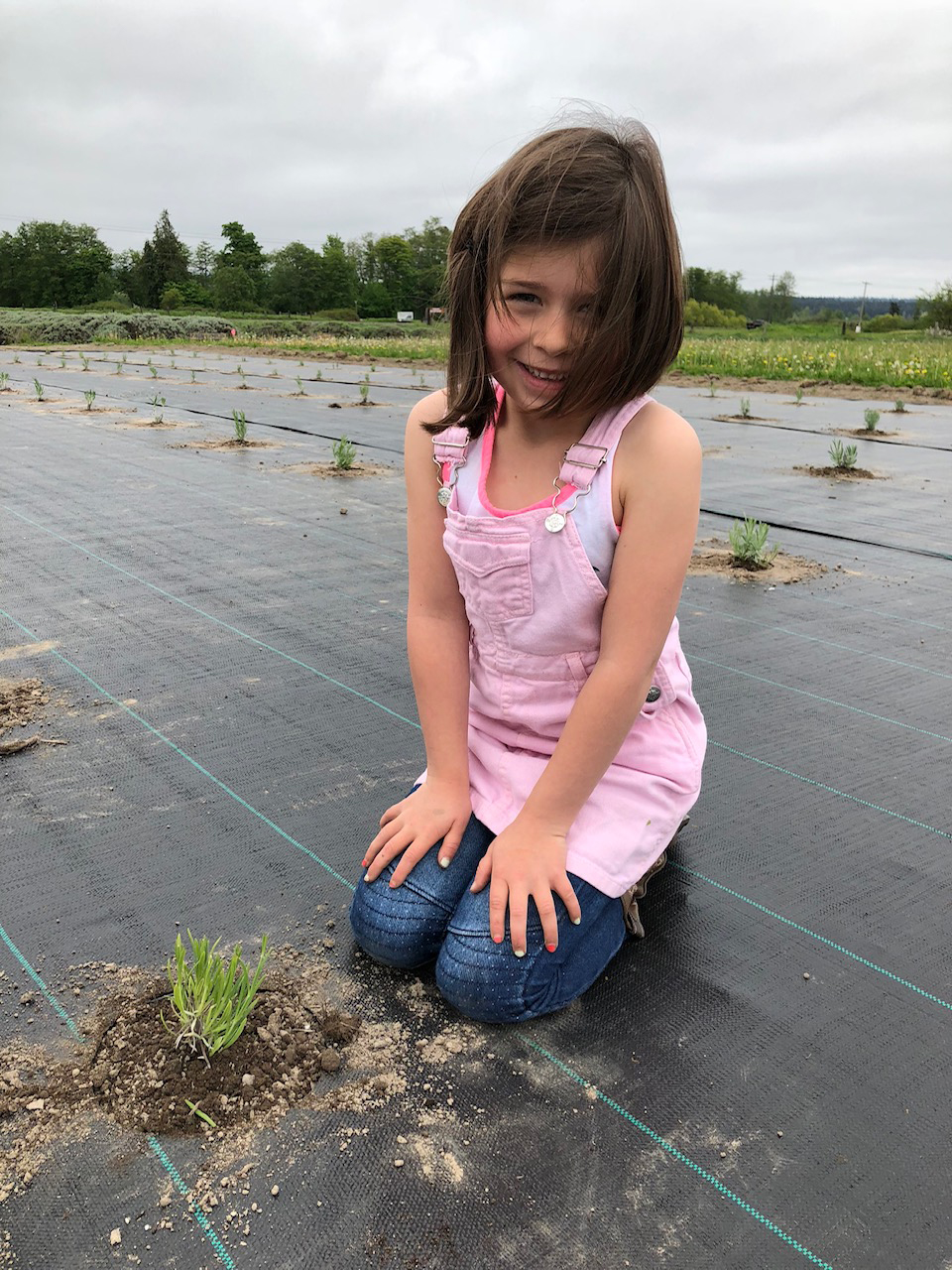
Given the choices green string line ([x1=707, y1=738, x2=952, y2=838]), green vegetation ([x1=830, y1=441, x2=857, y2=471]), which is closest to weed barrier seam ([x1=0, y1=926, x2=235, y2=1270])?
green string line ([x1=707, y1=738, x2=952, y2=838])

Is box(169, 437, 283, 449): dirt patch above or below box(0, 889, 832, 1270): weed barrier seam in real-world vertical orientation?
below

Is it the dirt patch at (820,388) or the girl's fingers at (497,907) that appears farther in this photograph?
the dirt patch at (820,388)

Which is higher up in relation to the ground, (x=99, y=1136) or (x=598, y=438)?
(x=598, y=438)

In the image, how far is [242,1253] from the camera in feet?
2.99

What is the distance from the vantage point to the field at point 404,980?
96 cm

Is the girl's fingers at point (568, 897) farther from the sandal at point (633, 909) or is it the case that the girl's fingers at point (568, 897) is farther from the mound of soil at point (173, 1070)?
the mound of soil at point (173, 1070)

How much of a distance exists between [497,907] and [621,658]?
14.4 inches

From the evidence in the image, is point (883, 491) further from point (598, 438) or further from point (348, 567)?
point (598, 438)

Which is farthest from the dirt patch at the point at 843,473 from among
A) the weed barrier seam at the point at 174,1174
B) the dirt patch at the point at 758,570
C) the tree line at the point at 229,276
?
the tree line at the point at 229,276

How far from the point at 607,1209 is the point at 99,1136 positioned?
1.84ft

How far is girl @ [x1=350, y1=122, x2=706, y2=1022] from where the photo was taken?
3.58ft

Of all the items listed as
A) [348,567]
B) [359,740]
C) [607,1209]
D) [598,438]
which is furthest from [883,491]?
[607,1209]

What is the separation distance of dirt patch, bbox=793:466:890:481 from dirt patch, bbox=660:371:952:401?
5.00 meters

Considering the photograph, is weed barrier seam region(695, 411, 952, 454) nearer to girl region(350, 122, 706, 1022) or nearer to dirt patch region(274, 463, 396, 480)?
dirt patch region(274, 463, 396, 480)
